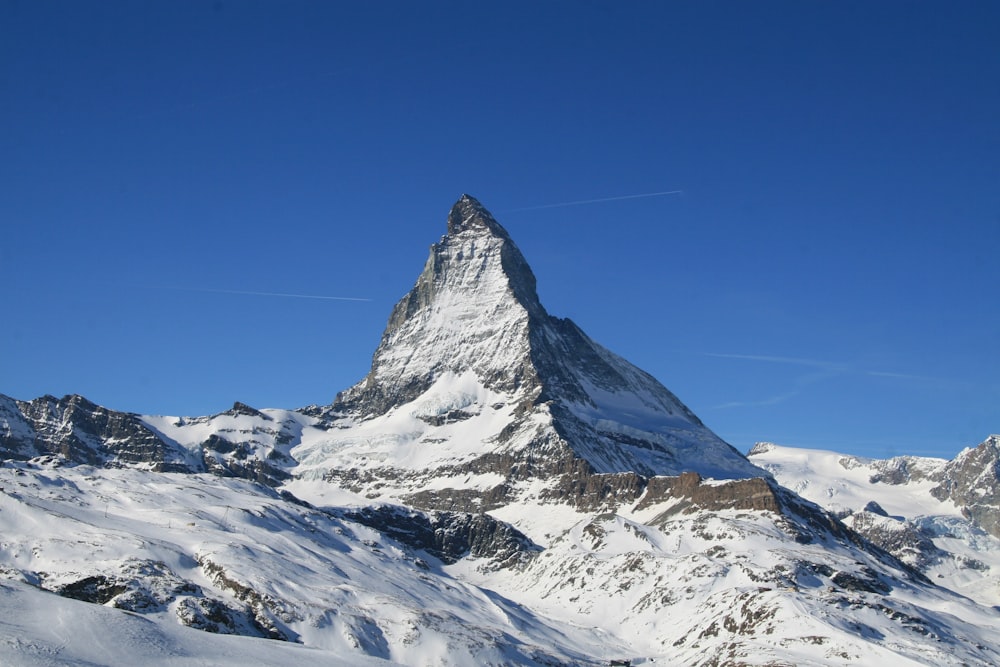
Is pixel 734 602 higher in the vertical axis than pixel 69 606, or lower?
higher

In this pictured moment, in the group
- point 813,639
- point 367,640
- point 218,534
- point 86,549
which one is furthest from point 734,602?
point 86,549

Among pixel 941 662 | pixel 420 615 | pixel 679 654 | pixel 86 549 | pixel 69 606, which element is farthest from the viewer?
pixel 679 654

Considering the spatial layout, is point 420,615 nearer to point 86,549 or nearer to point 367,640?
point 367,640

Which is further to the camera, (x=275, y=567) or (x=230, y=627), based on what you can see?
(x=275, y=567)

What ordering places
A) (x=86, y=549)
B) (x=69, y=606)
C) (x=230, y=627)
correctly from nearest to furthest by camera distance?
(x=69, y=606)
(x=230, y=627)
(x=86, y=549)

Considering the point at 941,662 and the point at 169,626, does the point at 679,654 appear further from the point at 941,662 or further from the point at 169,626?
the point at 169,626

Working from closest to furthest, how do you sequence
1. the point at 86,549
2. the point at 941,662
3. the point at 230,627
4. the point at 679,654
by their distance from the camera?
1. the point at 230,627
2. the point at 86,549
3. the point at 941,662
4. the point at 679,654

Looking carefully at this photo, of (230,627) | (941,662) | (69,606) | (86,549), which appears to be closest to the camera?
(69,606)

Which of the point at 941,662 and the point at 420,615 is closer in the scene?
the point at 941,662

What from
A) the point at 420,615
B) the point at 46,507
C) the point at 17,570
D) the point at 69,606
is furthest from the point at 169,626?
the point at 46,507
